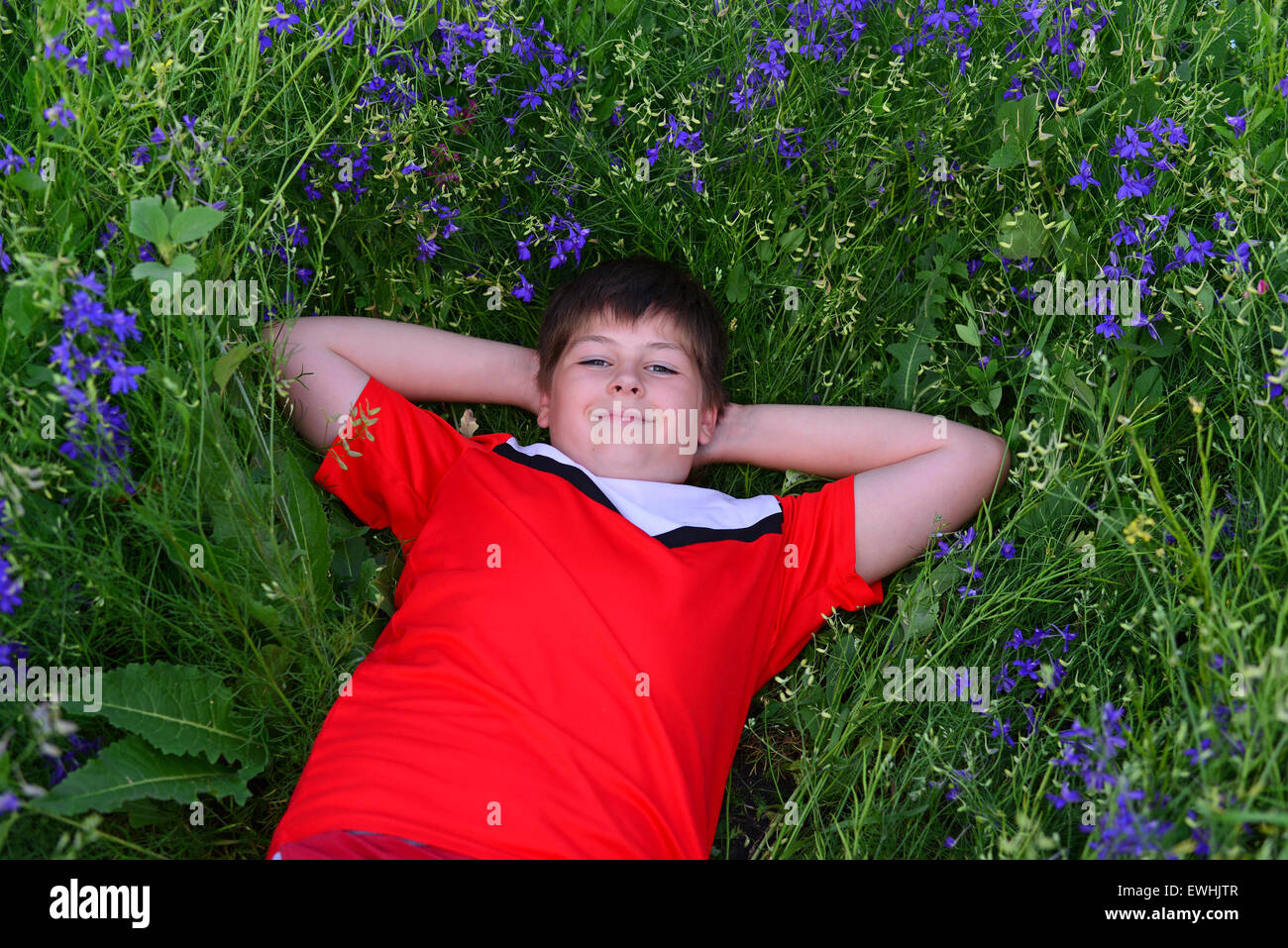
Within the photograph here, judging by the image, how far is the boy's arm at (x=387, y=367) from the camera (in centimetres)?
241

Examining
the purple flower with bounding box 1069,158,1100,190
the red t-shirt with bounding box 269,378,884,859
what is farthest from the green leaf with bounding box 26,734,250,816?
the purple flower with bounding box 1069,158,1100,190

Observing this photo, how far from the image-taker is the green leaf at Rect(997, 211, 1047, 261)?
2.43 meters

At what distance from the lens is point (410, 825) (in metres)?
1.86

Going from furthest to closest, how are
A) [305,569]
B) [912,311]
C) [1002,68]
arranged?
[912,311], [1002,68], [305,569]

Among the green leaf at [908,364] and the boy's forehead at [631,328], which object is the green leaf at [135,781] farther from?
the green leaf at [908,364]

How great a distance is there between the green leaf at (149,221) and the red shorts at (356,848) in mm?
1103

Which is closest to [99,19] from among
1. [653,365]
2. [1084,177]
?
[653,365]

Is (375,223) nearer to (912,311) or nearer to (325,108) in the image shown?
(325,108)

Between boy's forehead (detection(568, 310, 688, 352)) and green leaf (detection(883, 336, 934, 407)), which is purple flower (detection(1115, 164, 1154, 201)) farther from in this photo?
boy's forehead (detection(568, 310, 688, 352))

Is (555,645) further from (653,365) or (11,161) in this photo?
(11,161)

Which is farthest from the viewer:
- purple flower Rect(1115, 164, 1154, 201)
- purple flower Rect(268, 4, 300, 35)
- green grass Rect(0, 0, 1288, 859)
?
purple flower Rect(1115, 164, 1154, 201)

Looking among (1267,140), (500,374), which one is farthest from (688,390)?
(1267,140)

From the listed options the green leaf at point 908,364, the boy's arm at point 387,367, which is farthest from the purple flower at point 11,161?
the green leaf at point 908,364
